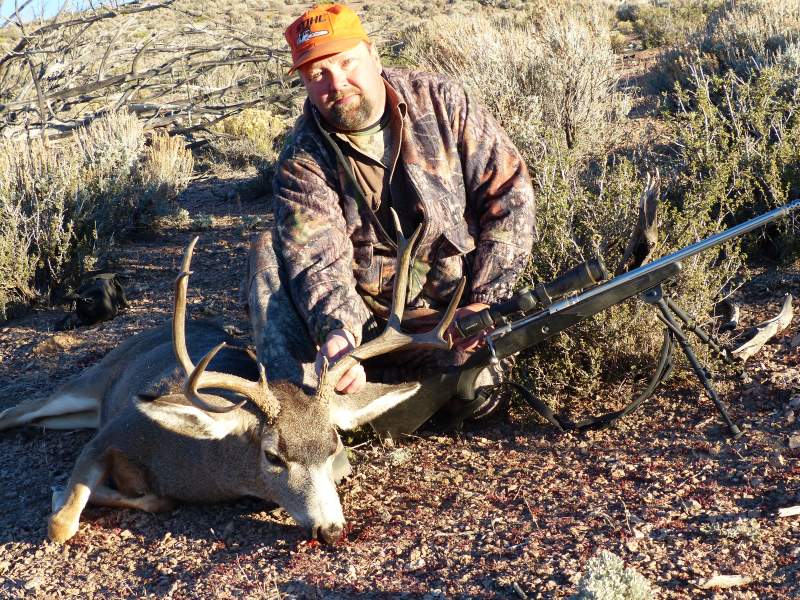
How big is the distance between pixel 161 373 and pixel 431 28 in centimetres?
949

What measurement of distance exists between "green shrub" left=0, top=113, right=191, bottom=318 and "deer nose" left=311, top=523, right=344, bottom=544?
172 inches

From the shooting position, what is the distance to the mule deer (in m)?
3.75

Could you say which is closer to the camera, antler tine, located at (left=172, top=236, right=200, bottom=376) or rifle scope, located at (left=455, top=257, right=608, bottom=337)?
antler tine, located at (left=172, top=236, right=200, bottom=376)

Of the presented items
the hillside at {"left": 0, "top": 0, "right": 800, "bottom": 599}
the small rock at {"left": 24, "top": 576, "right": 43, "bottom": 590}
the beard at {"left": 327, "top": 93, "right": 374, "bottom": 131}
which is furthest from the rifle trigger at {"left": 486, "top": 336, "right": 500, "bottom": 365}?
the small rock at {"left": 24, "top": 576, "right": 43, "bottom": 590}

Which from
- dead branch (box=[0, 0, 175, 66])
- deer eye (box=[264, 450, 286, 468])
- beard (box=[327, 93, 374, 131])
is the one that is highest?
dead branch (box=[0, 0, 175, 66])

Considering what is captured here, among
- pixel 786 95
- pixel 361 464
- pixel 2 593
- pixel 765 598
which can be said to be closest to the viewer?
pixel 765 598

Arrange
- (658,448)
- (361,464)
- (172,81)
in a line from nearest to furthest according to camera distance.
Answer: (658,448) < (361,464) < (172,81)

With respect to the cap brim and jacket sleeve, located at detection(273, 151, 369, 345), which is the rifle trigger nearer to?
jacket sleeve, located at detection(273, 151, 369, 345)

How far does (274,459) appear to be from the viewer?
3.85m

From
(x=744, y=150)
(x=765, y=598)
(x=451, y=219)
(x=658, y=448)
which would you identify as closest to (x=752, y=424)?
(x=658, y=448)

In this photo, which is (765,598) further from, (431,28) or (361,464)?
(431,28)

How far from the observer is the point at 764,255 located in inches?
231

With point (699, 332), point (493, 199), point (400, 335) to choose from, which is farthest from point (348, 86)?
point (699, 332)

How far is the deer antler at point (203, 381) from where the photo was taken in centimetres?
339
